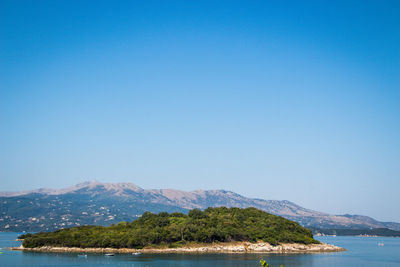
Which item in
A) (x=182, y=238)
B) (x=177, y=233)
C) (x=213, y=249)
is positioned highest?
(x=177, y=233)

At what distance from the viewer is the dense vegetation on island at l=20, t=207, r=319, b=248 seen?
94688 mm

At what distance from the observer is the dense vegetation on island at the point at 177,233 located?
94.7 meters

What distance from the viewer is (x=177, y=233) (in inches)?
3784

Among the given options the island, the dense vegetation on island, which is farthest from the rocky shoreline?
the dense vegetation on island

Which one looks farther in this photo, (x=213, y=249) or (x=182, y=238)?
(x=182, y=238)

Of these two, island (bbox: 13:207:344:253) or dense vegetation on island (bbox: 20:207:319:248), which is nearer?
island (bbox: 13:207:344:253)

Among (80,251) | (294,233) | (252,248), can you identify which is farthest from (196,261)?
(294,233)

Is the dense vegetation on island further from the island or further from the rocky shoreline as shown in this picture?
the rocky shoreline

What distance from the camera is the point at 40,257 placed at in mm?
78500

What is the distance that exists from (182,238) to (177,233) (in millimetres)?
1735

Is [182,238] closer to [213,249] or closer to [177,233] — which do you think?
[177,233]

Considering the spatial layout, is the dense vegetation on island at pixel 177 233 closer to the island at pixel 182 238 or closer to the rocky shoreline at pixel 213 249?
the island at pixel 182 238

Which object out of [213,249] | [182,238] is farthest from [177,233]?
[213,249]

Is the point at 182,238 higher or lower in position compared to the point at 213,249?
higher
